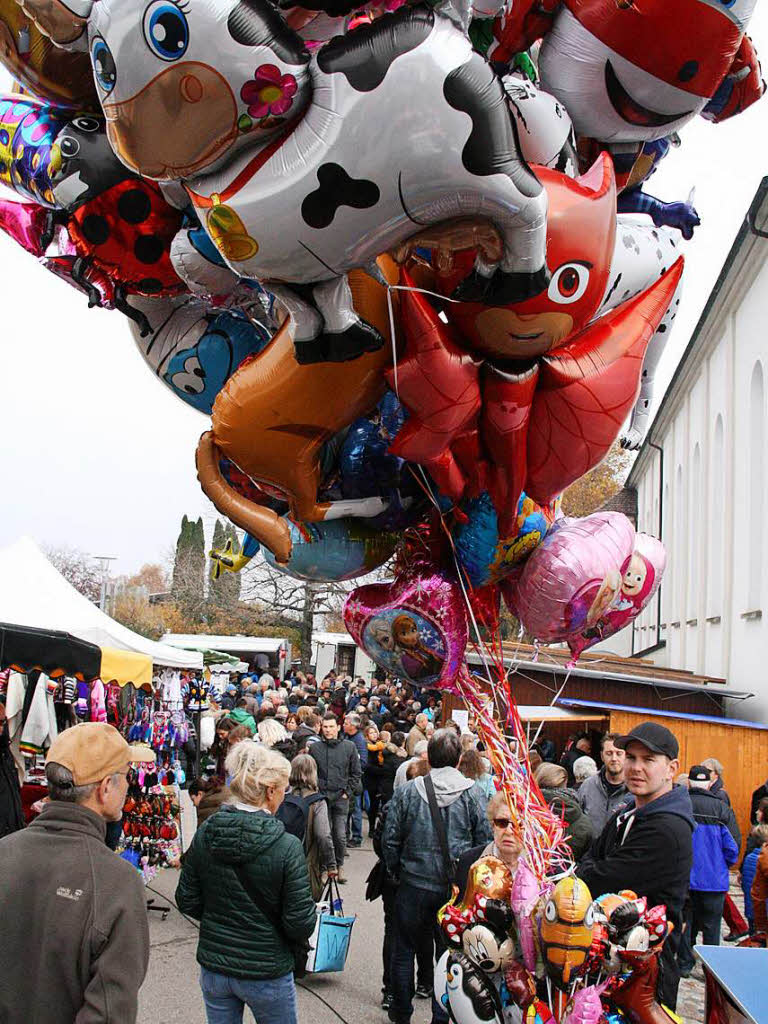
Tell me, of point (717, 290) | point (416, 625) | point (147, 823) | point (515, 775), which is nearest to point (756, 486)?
point (717, 290)

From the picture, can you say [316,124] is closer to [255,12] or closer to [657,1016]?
[255,12]

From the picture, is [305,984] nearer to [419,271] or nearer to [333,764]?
[333,764]

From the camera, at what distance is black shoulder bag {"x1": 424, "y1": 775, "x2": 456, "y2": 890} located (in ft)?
16.6

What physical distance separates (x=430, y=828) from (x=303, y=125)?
4048 millimetres

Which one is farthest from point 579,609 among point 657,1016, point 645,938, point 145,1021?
point 145,1021

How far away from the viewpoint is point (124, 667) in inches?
320

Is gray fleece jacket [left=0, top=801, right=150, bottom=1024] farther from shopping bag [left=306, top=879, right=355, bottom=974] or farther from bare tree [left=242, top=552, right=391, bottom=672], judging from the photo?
bare tree [left=242, top=552, right=391, bottom=672]

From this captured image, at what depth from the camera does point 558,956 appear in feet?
10.4

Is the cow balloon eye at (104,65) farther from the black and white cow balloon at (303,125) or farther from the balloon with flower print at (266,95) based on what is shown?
the balloon with flower print at (266,95)

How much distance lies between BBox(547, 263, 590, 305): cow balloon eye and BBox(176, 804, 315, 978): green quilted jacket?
233 centimetres

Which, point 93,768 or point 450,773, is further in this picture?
point 450,773

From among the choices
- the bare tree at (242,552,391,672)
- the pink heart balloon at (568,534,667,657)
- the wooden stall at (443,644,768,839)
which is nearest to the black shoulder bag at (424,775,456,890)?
the pink heart balloon at (568,534,667,657)

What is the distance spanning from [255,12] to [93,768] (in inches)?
79.5

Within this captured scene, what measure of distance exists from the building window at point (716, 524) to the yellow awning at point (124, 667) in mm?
16639
